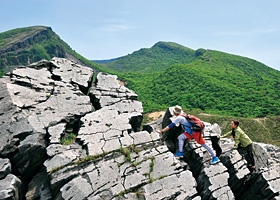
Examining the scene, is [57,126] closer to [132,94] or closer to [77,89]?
[77,89]

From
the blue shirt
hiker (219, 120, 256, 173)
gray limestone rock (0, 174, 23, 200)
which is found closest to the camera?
gray limestone rock (0, 174, 23, 200)

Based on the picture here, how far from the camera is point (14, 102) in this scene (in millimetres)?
6922

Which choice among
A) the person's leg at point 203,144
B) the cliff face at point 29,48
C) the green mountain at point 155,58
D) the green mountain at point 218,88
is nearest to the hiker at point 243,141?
the person's leg at point 203,144

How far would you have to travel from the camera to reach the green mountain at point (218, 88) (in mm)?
39812

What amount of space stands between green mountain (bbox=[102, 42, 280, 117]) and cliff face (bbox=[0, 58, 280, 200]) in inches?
1336

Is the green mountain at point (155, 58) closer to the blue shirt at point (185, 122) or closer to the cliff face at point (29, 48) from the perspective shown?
the cliff face at point (29, 48)

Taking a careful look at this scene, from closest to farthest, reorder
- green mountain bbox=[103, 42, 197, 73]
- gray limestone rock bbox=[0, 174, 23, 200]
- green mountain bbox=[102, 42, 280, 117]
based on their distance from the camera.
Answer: gray limestone rock bbox=[0, 174, 23, 200]
green mountain bbox=[102, 42, 280, 117]
green mountain bbox=[103, 42, 197, 73]

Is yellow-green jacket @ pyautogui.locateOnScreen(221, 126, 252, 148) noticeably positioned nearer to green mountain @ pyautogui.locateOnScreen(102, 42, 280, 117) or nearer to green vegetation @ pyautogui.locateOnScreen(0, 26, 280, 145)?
green vegetation @ pyautogui.locateOnScreen(0, 26, 280, 145)

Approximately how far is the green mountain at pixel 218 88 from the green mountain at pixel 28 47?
143ft

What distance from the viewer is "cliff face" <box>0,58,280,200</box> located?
517 centimetres

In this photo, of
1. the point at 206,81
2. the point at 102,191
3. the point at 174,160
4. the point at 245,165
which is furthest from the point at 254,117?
the point at 102,191

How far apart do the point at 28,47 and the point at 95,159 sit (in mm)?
93605

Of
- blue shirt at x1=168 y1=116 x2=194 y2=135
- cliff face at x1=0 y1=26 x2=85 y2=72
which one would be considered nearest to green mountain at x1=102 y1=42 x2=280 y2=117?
blue shirt at x1=168 y1=116 x2=194 y2=135

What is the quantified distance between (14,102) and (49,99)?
52.6 inches
